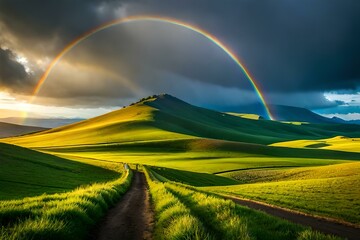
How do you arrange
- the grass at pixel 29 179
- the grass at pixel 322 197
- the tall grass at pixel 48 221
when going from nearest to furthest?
the tall grass at pixel 48 221, the grass at pixel 322 197, the grass at pixel 29 179

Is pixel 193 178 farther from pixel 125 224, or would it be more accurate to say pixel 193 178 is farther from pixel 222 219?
pixel 222 219

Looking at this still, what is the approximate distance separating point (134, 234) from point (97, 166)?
67.5m

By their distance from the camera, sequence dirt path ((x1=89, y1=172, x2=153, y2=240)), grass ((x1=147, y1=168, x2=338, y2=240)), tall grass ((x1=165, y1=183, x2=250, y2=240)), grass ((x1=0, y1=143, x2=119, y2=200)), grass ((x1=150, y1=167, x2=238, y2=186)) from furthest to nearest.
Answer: grass ((x1=150, y1=167, x2=238, y2=186)), grass ((x1=0, y1=143, x2=119, y2=200)), dirt path ((x1=89, y1=172, x2=153, y2=240)), tall grass ((x1=165, y1=183, x2=250, y2=240)), grass ((x1=147, y1=168, x2=338, y2=240))

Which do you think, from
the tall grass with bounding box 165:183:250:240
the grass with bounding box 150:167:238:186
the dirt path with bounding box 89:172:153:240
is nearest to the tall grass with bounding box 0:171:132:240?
the dirt path with bounding box 89:172:153:240

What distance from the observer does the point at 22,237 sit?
10.1 metres

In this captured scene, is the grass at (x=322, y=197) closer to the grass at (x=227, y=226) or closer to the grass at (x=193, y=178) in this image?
the grass at (x=227, y=226)

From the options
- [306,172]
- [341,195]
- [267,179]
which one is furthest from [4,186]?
[306,172]

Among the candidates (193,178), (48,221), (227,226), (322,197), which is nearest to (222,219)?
(227,226)

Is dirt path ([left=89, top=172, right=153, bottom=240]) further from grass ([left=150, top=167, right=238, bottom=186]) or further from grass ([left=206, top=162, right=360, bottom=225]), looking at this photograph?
grass ([left=150, top=167, right=238, bottom=186])

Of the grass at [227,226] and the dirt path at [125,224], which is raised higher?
the grass at [227,226]

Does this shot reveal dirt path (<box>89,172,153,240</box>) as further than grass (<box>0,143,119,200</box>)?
No

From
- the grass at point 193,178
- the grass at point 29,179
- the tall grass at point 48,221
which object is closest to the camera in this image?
the tall grass at point 48,221

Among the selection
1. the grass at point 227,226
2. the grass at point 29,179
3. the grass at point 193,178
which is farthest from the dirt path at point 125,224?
the grass at point 193,178

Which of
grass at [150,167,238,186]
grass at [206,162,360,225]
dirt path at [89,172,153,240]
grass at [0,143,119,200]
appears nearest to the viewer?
dirt path at [89,172,153,240]
